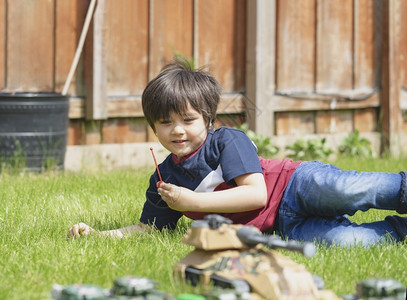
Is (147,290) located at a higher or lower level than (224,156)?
lower

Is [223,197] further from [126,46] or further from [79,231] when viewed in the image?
[126,46]

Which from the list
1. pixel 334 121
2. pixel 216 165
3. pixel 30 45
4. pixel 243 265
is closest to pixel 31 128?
pixel 30 45

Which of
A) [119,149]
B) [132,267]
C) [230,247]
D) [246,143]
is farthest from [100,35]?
[230,247]

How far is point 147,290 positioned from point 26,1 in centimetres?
400

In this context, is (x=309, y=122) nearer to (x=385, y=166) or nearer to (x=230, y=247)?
(x=385, y=166)

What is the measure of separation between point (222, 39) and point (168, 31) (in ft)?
1.69

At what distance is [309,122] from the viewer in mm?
6980

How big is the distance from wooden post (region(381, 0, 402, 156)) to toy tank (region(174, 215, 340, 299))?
515cm

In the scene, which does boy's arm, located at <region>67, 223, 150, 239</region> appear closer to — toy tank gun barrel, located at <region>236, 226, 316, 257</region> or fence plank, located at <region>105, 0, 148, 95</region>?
toy tank gun barrel, located at <region>236, 226, 316, 257</region>

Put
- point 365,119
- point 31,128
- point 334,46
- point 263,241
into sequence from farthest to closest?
point 365,119, point 334,46, point 31,128, point 263,241

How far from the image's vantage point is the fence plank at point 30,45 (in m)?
5.56

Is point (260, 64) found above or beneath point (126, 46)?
beneath

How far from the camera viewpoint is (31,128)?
5336mm

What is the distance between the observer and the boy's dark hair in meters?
3.12
